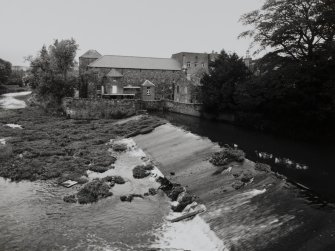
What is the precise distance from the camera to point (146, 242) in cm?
1578

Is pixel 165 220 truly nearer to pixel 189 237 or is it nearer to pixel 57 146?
pixel 189 237

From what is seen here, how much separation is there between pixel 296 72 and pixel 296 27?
18.1 ft

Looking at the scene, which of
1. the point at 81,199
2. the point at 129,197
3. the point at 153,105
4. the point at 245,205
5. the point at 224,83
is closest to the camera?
the point at 245,205

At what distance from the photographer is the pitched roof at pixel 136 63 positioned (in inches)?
3184

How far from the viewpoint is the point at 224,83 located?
56.7 meters

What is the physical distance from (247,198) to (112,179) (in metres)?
10.4

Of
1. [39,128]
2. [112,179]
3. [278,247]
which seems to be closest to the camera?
[278,247]

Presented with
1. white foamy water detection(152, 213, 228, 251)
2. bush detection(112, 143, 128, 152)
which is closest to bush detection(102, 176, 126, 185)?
white foamy water detection(152, 213, 228, 251)

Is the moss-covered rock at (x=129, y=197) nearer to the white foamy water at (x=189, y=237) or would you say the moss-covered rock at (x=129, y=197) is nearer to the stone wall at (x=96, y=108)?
the white foamy water at (x=189, y=237)

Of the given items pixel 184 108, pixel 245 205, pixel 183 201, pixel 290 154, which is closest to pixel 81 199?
pixel 183 201

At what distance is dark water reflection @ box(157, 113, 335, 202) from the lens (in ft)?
81.2

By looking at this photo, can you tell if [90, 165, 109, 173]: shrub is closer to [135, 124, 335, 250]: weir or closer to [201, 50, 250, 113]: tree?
[135, 124, 335, 250]: weir

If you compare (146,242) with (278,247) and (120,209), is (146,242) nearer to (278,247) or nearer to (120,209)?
(120,209)

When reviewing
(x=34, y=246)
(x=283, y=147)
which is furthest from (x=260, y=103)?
(x=34, y=246)
